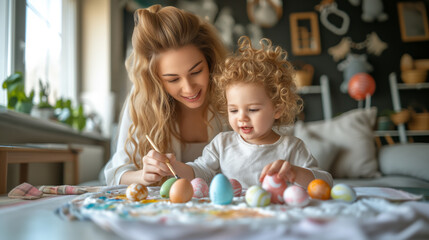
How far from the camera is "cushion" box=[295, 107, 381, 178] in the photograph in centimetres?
227

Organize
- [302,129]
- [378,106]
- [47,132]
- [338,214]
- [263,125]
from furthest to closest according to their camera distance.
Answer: [378,106]
[302,129]
[47,132]
[263,125]
[338,214]

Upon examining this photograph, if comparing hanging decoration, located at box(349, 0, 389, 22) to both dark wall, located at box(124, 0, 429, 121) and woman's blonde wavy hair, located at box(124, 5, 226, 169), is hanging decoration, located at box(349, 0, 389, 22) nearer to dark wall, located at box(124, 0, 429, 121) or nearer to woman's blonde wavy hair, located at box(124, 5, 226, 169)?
dark wall, located at box(124, 0, 429, 121)

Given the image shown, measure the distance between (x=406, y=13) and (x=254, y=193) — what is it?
14.6 ft

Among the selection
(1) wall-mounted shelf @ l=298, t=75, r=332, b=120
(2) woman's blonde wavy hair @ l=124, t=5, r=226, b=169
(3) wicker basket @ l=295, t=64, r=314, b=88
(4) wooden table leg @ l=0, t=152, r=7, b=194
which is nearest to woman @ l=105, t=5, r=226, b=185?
(2) woman's blonde wavy hair @ l=124, t=5, r=226, b=169

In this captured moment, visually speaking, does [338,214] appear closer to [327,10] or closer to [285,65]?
[285,65]

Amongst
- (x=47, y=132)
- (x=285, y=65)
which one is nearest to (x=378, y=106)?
(x=285, y=65)

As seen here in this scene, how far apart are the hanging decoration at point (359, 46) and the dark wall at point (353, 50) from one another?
44 millimetres

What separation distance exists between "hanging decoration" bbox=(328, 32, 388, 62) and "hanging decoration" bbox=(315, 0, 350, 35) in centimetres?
17

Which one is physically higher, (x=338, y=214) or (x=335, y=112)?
(x=335, y=112)

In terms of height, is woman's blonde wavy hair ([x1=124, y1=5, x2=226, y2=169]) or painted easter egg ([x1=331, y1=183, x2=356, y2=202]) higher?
woman's blonde wavy hair ([x1=124, y1=5, x2=226, y2=169])

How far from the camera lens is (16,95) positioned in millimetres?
1933

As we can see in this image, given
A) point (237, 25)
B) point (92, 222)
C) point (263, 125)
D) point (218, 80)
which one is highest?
point (237, 25)

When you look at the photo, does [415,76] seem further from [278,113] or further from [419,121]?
[278,113]

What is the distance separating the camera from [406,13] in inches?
164
